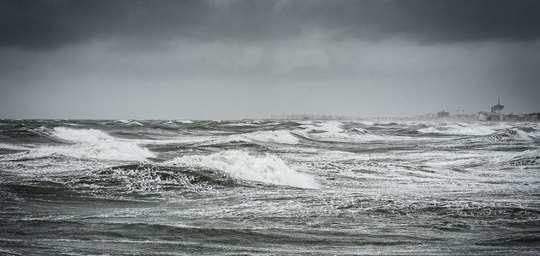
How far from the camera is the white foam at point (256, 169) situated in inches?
509

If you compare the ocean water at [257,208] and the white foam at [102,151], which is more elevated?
the white foam at [102,151]

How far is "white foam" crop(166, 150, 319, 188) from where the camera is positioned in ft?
42.4

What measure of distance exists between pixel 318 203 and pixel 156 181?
4.07m

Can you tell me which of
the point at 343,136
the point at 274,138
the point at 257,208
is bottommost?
the point at 257,208

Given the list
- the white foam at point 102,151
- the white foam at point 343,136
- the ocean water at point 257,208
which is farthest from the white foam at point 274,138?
the ocean water at point 257,208

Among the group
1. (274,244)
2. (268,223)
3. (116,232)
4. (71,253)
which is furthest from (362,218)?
(71,253)

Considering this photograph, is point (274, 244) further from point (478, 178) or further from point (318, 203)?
point (478, 178)

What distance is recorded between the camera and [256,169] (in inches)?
535

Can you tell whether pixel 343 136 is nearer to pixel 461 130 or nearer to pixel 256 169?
pixel 461 130

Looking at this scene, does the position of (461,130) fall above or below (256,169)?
above

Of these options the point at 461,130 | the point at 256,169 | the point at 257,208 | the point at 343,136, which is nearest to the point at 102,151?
the point at 256,169

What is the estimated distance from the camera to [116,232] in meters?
6.85

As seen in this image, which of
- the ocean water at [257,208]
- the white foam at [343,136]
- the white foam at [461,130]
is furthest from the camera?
the white foam at [461,130]

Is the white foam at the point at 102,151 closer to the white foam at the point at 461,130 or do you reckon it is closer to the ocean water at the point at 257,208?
the ocean water at the point at 257,208
